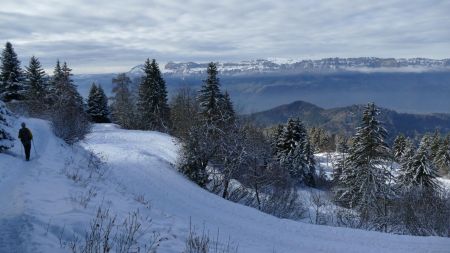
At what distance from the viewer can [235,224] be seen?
527 inches

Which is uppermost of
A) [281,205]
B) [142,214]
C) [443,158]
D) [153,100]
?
[153,100]

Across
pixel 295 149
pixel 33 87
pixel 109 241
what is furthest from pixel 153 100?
pixel 109 241

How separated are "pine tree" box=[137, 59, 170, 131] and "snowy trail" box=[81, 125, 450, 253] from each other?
22283 millimetres

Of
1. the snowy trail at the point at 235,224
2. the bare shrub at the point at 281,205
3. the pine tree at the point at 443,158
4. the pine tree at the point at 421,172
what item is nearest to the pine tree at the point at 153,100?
the snowy trail at the point at 235,224

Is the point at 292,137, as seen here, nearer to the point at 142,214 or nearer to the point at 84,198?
the point at 142,214

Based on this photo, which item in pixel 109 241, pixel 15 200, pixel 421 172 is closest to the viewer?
pixel 109 241

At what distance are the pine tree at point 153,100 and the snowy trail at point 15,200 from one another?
33010 millimetres

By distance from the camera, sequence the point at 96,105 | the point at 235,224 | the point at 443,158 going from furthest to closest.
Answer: the point at 443,158, the point at 96,105, the point at 235,224

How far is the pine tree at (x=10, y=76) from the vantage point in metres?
46.3

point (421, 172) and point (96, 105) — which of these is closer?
point (421, 172)

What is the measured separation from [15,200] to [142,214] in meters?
2.85

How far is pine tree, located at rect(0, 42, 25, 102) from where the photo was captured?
46344 millimetres

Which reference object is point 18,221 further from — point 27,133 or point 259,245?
point 27,133

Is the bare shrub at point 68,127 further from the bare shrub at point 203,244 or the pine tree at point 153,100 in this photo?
the pine tree at point 153,100
